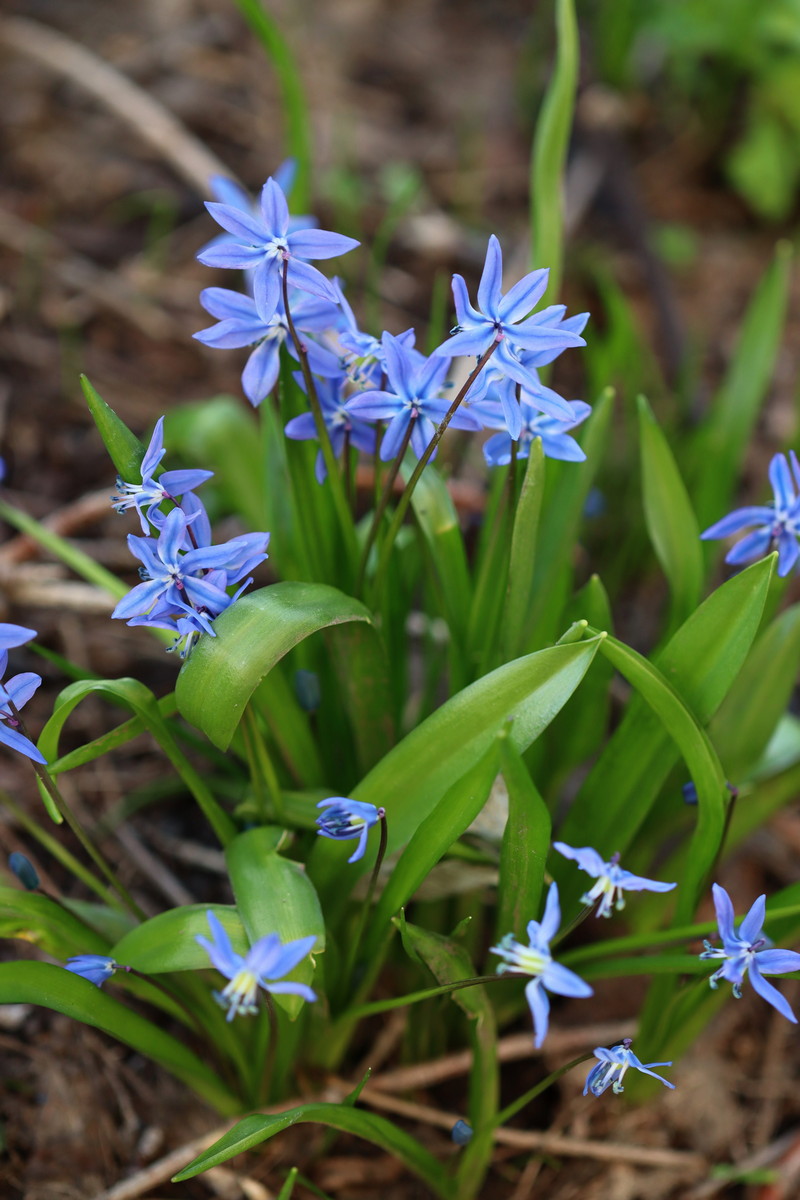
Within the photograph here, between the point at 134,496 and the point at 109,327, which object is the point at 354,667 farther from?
the point at 109,327

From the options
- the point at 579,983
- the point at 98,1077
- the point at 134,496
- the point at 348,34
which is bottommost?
the point at 98,1077

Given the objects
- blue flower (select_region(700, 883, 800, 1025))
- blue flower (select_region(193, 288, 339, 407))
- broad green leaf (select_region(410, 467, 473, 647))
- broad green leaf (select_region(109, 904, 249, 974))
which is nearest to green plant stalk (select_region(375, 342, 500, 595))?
broad green leaf (select_region(410, 467, 473, 647))

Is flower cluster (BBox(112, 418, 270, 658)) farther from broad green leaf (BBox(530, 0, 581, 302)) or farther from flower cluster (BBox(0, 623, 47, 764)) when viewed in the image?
broad green leaf (BBox(530, 0, 581, 302))

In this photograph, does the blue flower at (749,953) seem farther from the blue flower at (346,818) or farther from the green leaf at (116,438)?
the green leaf at (116,438)

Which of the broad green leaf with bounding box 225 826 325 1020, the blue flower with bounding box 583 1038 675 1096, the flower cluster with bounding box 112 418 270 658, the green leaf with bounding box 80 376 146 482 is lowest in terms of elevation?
the blue flower with bounding box 583 1038 675 1096

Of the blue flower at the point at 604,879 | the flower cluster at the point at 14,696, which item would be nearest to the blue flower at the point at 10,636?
the flower cluster at the point at 14,696

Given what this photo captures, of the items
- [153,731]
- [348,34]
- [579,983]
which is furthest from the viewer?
[348,34]

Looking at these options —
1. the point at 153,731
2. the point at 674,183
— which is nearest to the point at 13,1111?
the point at 153,731
